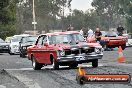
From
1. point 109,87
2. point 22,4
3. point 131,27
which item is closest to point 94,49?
point 109,87

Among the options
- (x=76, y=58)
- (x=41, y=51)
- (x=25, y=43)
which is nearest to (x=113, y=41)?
(x=25, y=43)

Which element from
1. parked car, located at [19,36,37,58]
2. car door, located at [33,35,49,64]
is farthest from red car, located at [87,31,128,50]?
car door, located at [33,35,49,64]

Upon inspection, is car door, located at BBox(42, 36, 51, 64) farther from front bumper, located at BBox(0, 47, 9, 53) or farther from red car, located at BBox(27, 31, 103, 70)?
front bumper, located at BBox(0, 47, 9, 53)

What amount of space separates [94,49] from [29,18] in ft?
292

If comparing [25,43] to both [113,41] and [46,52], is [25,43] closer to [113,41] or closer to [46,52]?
[113,41]

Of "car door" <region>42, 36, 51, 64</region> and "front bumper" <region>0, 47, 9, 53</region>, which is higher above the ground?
"car door" <region>42, 36, 51, 64</region>

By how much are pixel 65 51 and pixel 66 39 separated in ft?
3.43

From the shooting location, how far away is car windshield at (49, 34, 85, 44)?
20016 millimetres

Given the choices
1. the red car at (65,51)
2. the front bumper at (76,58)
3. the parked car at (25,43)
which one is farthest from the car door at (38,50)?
the parked car at (25,43)

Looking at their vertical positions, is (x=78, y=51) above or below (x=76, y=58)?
above

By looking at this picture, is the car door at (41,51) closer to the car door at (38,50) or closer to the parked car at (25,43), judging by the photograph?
the car door at (38,50)

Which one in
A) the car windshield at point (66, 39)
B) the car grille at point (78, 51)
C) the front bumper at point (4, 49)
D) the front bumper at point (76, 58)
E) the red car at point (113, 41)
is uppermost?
the car windshield at point (66, 39)

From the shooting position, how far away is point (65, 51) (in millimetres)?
19172

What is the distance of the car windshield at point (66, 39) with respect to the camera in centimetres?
2002
